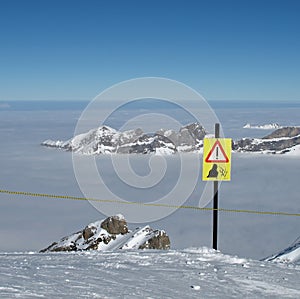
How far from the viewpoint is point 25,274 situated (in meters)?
5.40

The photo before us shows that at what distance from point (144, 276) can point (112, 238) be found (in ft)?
224

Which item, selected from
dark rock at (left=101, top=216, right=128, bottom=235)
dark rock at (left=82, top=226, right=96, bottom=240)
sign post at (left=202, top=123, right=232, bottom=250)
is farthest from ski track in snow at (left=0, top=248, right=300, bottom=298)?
dark rock at (left=82, top=226, right=96, bottom=240)

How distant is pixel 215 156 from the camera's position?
8.12 m

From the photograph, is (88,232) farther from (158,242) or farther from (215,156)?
(215,156)

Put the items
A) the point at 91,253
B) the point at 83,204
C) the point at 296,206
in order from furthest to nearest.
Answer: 1. the point at 83,204
2. the point at 296,206
3. the point at 91,253

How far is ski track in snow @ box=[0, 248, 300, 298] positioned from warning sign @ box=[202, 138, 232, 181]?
4.93 ft

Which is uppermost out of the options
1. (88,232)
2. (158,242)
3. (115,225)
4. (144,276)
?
(144,276)

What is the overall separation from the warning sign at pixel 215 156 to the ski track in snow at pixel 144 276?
1.50 m

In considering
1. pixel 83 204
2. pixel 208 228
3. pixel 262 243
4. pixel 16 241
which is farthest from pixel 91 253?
pixel 83 204

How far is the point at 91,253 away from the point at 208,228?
157 metres

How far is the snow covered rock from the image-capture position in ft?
210

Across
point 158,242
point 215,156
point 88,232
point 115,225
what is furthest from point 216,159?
point 115,225

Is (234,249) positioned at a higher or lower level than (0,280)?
lower

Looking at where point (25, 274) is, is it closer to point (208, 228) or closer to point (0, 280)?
point (0, 280)
